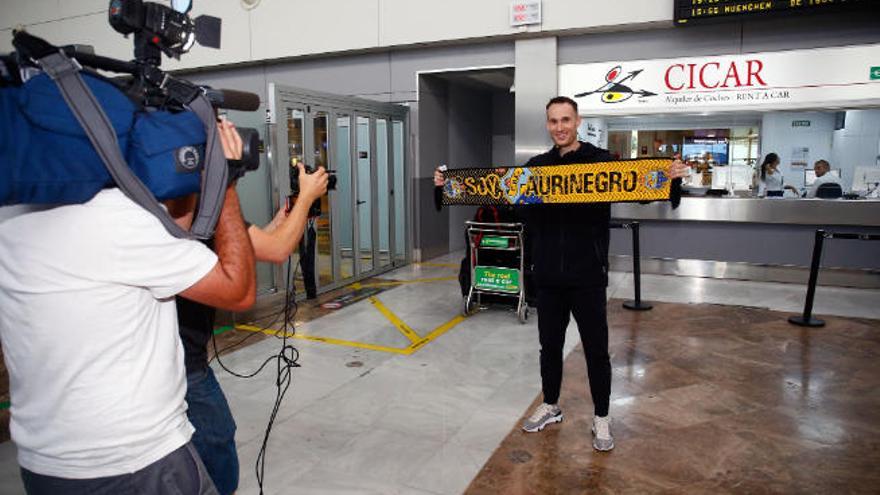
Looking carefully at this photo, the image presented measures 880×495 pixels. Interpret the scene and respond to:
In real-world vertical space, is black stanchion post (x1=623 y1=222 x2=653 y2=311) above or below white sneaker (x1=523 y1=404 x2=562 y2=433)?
above

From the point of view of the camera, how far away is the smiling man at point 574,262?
3041 millimetres

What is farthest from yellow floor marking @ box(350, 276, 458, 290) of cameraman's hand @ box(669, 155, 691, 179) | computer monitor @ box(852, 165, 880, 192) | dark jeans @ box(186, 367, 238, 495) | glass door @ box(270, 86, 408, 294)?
dark jeans @ box(186, 367, 238, 495)

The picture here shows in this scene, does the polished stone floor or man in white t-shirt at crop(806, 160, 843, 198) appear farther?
man in white t-shirt at crop(806, 160, 843, 198)

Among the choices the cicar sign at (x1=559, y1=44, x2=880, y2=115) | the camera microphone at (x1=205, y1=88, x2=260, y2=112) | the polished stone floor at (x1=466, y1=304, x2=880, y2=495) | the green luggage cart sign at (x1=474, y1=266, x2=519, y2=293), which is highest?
the cicar sign at (x1=559, y1=44, x2=880, y2=115)

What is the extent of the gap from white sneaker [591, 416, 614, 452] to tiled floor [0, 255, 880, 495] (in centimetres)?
7

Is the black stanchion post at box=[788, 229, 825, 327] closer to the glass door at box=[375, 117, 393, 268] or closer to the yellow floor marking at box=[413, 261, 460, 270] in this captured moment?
the yellow floor marking at box=[413, 261, 460, 270]

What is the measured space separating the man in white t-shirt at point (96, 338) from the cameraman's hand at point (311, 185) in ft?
1.68

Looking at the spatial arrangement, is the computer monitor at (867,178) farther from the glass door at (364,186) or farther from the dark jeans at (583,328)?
the glass door at (364,186)

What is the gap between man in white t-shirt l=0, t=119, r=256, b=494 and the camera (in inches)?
40.5

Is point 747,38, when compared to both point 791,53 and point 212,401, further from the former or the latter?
point 212,401

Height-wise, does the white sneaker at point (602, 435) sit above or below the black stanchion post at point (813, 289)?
below

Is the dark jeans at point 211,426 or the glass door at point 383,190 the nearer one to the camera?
the dark jeans at point 211,426

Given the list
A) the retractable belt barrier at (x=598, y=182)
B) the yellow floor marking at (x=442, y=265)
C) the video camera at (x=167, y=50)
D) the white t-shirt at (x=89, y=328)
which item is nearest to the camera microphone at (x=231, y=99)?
the video camera at (x=167, y=50)

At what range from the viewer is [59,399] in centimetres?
107
